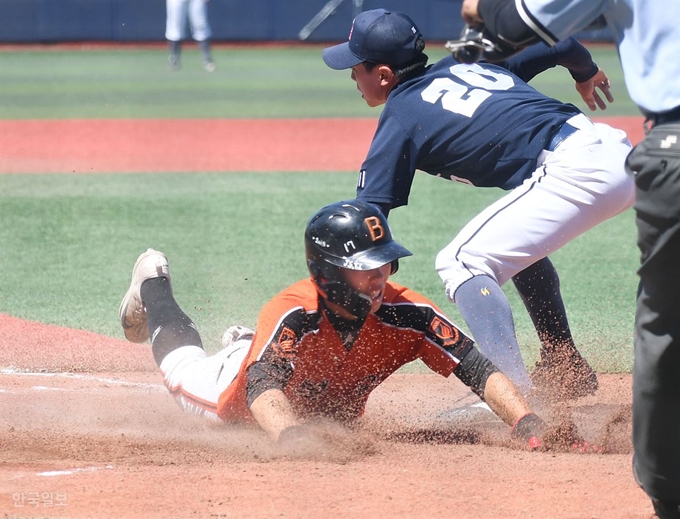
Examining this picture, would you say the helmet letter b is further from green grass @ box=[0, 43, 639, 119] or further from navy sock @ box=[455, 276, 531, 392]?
green grass @ box=[0, 43, 639, 119]

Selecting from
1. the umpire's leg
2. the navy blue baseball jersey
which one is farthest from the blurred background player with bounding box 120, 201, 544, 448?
the umpire's leg

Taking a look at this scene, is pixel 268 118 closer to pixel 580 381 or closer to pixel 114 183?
pixel 114 183

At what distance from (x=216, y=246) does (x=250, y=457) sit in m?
4.15

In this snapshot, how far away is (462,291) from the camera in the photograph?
3574 millimetres

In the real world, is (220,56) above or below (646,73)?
below

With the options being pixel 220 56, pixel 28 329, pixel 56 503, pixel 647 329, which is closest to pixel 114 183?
pixel 28 329

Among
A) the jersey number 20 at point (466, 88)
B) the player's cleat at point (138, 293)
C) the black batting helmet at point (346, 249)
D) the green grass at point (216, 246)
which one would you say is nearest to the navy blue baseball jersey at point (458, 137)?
the jersey number 20 at point (466, 88)

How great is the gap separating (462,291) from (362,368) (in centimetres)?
44

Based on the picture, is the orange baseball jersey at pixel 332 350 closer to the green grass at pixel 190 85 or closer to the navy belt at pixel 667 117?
the navy belt at pixel 667 117

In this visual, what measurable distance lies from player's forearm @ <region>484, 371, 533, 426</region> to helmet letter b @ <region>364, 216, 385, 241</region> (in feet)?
1.95

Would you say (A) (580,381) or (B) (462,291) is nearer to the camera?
(B) (462,291)

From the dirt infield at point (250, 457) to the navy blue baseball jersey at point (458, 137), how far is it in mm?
885

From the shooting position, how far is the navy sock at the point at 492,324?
3529mm

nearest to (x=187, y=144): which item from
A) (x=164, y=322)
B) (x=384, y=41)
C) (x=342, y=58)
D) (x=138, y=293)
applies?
(x=138, y=293)
